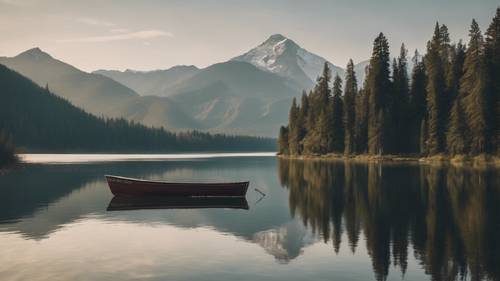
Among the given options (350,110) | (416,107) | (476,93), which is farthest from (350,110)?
(476,93)

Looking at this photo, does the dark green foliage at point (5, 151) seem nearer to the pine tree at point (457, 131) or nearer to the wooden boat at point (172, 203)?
the wooden boat at point (172, 203)

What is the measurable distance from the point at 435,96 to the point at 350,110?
1325 inches

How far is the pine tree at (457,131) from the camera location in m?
116

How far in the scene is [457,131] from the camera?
116562 millimetres

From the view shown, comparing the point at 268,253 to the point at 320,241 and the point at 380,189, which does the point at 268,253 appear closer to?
the point at 320,241

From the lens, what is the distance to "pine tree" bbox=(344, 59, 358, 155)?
6127 inches

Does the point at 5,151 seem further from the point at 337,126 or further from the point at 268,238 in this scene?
the point at 337,126

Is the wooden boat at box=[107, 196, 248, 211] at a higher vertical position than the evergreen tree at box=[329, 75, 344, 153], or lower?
lower

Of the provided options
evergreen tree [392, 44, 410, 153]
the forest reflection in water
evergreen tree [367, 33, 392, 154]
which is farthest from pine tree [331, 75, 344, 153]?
the forest reflection in water

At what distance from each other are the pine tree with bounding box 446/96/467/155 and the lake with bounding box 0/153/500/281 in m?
58.7

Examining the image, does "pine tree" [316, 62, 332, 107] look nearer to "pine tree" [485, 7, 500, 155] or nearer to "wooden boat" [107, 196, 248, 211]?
"pine tree" [485, 7, 500, 155]

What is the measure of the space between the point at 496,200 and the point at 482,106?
6924 cm

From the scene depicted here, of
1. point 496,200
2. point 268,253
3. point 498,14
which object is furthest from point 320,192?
point 498,14

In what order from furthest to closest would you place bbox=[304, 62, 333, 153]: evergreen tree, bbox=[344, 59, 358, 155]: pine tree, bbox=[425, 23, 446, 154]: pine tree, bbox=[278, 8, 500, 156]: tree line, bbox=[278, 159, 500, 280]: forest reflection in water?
bbox=[304, 62, 333, 153]: evergreen tree
bbox=[344, 59, 358, 155]: pine tree
bbox=[425, 23, 446, 154]: pine tree
bbox=[278, 8, 500, 156]: tree line
bbox=[278, 159, 500, 280]: forest reflection in water
